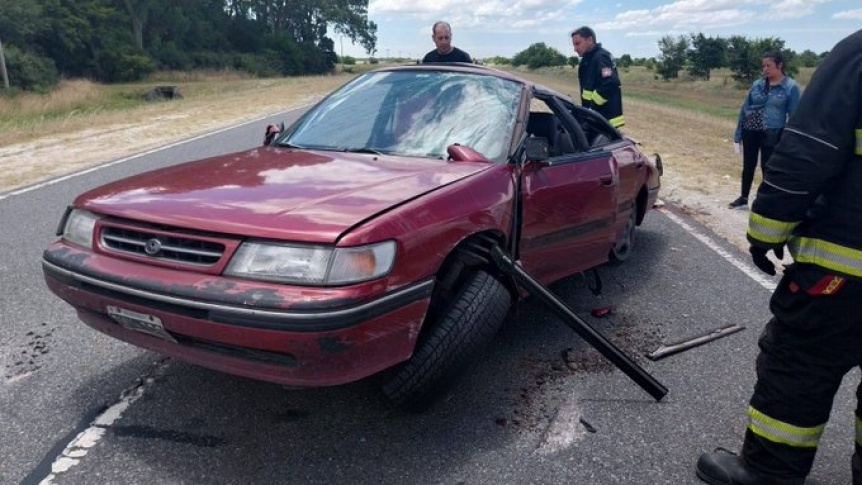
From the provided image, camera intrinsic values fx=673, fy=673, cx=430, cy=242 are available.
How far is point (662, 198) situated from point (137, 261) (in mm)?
7394

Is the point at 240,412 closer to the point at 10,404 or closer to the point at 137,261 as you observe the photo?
the point at 137,261

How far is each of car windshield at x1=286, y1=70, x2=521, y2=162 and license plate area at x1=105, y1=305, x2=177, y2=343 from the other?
1.56 meters

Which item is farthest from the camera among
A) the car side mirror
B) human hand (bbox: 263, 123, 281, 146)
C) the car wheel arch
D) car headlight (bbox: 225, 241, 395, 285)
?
human hand (bbox: 263, 123, 281, 146)

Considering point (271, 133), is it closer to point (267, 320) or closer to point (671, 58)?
point (267, 320)

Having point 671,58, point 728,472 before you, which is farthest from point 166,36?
point 728,472

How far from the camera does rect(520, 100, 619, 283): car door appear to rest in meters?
3.71

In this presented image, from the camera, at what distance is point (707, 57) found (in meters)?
67.5

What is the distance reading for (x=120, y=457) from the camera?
270cm

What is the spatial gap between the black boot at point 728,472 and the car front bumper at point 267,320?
1281mm

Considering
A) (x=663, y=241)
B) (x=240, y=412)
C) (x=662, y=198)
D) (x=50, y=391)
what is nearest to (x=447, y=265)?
(x=240, y=412)

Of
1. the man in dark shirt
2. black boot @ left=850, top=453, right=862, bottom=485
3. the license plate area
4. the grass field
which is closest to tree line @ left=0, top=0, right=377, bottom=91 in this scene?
Answer: the grass field

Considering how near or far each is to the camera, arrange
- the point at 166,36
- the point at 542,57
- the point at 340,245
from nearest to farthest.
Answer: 1. the point at 340,245
2. the point at 166,36
3. the point at 542,57

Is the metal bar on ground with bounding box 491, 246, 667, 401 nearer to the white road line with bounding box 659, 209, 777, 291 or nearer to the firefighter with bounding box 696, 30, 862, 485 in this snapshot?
the firefighter with bounding box 696, 30, 862, 485

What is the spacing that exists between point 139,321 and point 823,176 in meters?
2.57
